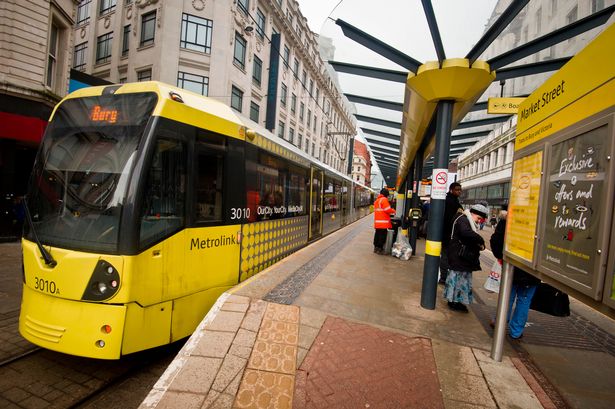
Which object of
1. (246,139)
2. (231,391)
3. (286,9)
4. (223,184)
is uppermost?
(286,9)

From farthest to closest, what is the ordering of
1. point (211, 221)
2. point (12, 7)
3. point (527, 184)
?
1. point (12, 7)
2. point (211, 221)
3. point (527, 184)

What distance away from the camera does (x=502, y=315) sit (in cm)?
316

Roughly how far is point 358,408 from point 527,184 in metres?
2.42

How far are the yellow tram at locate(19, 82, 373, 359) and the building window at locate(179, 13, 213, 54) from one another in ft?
51.1

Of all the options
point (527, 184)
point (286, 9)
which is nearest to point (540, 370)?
point (527, 184)

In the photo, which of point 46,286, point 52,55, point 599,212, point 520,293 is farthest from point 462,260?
point 52,55

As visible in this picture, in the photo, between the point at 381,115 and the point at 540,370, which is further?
the point at 381,115

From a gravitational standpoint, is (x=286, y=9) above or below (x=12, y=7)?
above

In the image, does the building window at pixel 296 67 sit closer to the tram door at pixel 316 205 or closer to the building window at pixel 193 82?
the building window at pixel 193 82

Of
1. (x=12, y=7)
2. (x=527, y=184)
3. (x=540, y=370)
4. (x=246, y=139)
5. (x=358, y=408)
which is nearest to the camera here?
(x=358, y=408)

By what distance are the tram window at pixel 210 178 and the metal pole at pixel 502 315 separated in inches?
135

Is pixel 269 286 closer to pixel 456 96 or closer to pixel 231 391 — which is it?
pixel 231 391

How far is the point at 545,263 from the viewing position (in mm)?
2381

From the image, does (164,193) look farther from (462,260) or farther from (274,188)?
(462,260)
